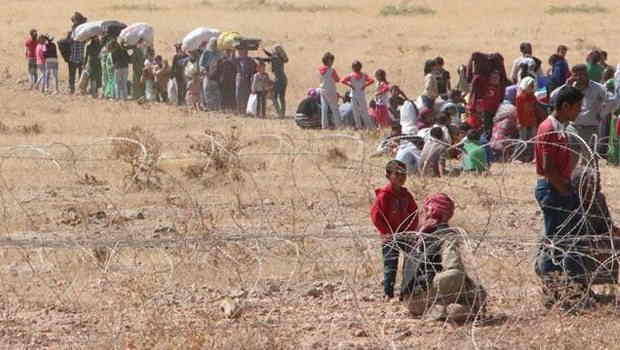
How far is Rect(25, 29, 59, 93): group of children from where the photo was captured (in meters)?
25.1

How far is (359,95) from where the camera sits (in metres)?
18.7

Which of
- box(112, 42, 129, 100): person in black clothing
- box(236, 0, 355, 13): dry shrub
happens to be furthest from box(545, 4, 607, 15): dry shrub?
box(112, 42, 129, 100): person in black clothing

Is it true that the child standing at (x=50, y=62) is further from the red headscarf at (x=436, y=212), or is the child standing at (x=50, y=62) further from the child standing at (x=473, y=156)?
the red headscarf at (x=436, y=212)

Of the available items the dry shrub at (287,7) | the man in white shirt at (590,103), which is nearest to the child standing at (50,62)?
the man in white shirt at (590,103)

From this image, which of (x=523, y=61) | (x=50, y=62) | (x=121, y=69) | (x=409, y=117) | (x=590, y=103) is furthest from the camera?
(x=50, y=62)

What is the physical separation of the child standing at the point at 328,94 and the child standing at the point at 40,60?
25.4ft

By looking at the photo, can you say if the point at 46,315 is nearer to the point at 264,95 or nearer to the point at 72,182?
the point at 72,182

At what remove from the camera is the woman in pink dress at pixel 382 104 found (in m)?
17.9

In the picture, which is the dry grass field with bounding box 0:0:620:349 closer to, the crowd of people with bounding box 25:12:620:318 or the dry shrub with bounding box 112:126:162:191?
the dry shrub with bounding box 112:126:162:191

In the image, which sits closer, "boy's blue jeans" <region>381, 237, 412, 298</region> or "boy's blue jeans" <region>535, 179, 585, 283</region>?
"boy's blue jeans" <region>535, 179, 585, 283</region>

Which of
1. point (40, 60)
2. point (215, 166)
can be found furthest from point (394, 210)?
point (40, 60)

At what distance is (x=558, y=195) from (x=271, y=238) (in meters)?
1.65

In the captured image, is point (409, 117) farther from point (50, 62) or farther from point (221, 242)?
point (50, 62)

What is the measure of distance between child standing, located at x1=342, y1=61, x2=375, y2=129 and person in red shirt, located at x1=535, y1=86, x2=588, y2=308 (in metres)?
10.8
